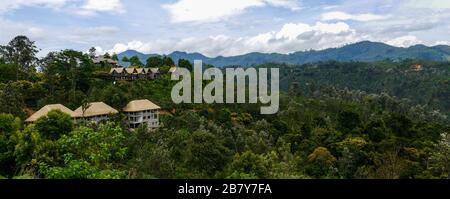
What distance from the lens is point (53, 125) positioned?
2175cm

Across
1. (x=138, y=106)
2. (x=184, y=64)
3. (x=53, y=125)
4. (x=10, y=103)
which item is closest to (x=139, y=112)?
(x=138, y=106)

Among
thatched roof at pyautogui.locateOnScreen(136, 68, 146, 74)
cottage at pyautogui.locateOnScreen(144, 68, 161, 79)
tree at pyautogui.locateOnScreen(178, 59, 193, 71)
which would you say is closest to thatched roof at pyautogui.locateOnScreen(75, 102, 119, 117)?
thatched roof at pyautogui.locateOnScreen(136, 68, 146, 74)

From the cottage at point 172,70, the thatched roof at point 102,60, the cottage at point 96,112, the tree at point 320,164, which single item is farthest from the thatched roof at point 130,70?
the tree at point 320,164

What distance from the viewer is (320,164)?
26.2 meters

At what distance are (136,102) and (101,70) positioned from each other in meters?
11.9

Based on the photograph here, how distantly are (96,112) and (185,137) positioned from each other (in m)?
9.91

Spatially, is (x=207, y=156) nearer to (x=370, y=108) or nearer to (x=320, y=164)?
(x=320, y=164)

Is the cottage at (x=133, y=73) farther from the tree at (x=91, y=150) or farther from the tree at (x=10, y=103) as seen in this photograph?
the tree at (x=91, y=150)

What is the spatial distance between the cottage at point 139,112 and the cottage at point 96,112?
84.9 inches

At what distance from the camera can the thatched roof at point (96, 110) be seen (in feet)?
105

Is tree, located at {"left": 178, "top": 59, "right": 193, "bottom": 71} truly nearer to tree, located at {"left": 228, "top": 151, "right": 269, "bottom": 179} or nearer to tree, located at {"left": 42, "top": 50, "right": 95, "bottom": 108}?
tree, located at {"left": 42, "top": 50, "right": 95, "bottom": 108}

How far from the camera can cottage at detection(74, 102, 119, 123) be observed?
105 feet

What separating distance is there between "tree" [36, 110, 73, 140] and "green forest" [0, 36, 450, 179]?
46 millimetres
